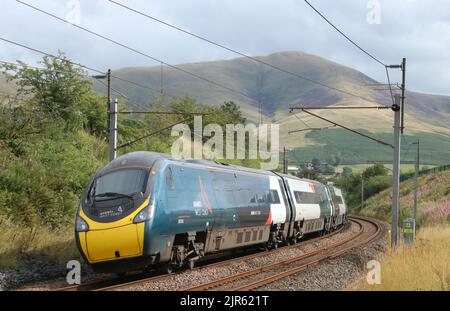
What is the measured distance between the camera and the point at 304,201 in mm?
30984

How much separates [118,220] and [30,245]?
542cm

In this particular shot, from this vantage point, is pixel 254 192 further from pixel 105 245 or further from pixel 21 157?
pixel 21 157

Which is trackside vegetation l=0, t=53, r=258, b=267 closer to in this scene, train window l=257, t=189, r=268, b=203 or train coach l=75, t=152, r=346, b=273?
train coach l=75, t=152, r=346, b=273

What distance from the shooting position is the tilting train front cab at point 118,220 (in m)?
15.0

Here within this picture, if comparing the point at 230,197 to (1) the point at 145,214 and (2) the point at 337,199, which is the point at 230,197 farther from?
(2) the point at 337,199

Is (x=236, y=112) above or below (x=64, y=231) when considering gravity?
above

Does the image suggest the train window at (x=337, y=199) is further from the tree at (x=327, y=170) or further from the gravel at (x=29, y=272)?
the gravel at (x=29, y=272)

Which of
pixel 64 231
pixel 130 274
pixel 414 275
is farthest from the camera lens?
pixel 64 231

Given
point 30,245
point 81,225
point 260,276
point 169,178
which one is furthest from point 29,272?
point 260,276

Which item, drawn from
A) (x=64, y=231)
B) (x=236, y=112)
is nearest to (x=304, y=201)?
(x=64, y=231)

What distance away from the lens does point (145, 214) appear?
49.9ft

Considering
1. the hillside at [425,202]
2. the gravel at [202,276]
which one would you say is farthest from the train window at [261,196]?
the hillside at [425,202]
